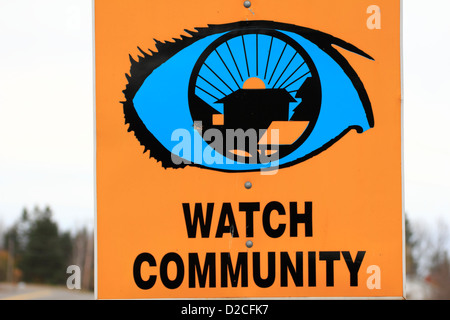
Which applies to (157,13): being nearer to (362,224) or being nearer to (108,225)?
(108,225)

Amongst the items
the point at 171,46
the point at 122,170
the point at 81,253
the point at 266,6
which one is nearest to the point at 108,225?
the point at 122,170

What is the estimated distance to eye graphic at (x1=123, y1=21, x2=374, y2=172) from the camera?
2689 mm

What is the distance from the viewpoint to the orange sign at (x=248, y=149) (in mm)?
2672

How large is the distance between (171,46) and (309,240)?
1.16 m

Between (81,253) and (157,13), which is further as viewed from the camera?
(81,253)

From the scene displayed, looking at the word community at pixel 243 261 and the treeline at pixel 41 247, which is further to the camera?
the treeline at pixel 41 247

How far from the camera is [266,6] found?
8.89 ft

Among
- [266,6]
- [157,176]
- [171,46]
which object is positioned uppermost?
[266,6]
